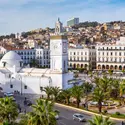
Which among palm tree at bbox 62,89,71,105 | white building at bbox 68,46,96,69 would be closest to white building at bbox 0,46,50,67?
white building at bbox 68,46,96,69

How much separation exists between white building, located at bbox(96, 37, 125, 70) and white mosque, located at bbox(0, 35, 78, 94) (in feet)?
110

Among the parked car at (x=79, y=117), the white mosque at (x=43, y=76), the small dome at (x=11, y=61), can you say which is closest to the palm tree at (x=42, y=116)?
the parked car at (x=79, y=117)

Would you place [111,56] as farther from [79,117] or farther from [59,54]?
[79,117]

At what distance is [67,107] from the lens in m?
41.8

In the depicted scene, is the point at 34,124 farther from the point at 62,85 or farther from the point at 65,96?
the point at 62,85

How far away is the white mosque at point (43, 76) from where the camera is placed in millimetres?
52938

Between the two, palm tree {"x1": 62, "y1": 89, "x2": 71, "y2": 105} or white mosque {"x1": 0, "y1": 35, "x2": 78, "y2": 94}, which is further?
white mosque {"x1": 0, "y1": 35, "x2": 78, "y2": 94}

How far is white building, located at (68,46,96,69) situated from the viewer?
305 feet

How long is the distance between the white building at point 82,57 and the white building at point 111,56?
310 cm

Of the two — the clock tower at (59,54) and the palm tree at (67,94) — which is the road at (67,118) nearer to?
the palm tree at (67,94)

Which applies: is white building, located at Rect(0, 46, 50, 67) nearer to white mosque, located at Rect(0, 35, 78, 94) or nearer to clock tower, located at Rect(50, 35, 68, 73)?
white mosque, located at Rect(0, 35, 78, 94)

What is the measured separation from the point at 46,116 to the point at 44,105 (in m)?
0.99

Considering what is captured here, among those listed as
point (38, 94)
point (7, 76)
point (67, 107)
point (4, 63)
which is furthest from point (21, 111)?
point (4, 63)

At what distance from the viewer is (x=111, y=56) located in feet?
289
